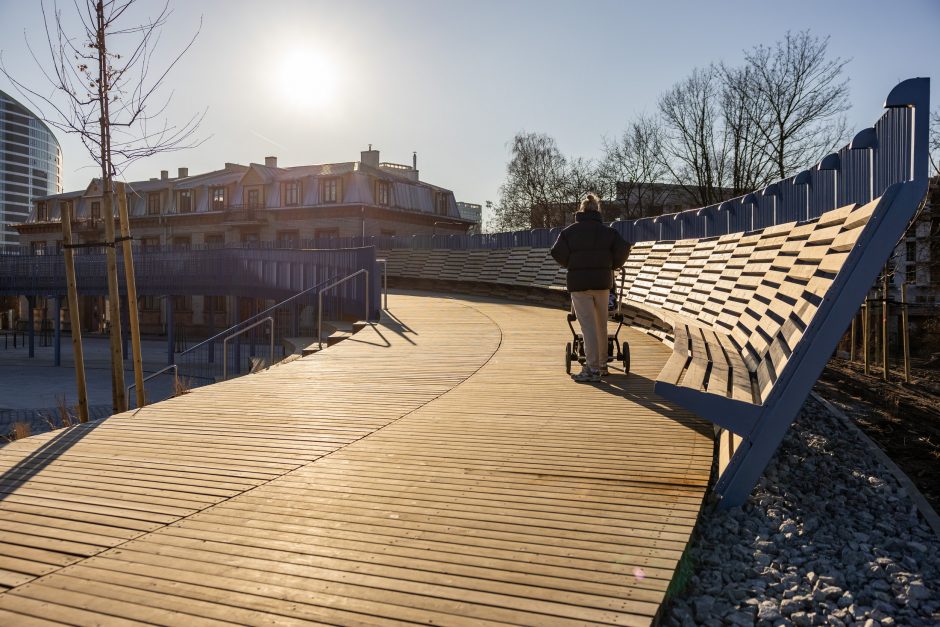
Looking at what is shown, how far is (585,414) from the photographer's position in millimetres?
6562

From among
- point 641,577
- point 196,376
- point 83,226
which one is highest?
point 83,226

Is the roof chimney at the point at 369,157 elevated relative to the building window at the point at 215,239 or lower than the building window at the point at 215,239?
elevated

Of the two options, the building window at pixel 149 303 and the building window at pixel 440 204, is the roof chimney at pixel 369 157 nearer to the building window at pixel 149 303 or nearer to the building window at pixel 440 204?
the building window at pixel 440 204

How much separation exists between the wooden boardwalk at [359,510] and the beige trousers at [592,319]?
55cm

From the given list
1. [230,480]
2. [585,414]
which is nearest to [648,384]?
[585,414]

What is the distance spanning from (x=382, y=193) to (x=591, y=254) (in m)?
42.6

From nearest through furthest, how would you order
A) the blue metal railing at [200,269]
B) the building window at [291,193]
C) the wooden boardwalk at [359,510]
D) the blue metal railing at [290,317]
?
the wooden boardwalk at [359,510]
the blue metal railing at [290,317]
the blue metal railing at [200,269]
the building window at [291,193]

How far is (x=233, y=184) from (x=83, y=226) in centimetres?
1486

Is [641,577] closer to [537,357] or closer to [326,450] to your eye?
[326,450]

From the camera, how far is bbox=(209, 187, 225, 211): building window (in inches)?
2109

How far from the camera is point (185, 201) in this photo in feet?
183

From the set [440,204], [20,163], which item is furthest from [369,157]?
[20,163]

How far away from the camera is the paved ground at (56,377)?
23.5 m

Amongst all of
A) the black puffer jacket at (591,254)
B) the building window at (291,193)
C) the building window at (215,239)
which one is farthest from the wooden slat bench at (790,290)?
the building window at (215,239)
